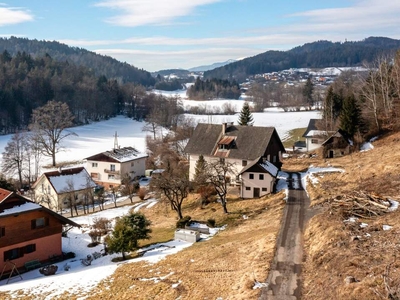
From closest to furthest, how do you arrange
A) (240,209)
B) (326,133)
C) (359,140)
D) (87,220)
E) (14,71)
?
(240,209)
(87,220)
(359,140)
(326,133)
(14,71)

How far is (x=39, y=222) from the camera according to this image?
98.2 feet

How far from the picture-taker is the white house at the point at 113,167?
6212 centimetres

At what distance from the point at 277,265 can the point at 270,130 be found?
90.5 feet

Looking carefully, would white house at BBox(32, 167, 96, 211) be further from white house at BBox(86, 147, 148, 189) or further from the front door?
the front door

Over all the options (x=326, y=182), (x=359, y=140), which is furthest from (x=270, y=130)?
(x=359, y=140)

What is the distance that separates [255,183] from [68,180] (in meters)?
26.2

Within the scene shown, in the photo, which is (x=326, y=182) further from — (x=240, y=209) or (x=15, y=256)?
(x=15, y=256)

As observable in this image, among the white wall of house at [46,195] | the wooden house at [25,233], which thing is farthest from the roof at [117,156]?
the wooden house at [25,233]

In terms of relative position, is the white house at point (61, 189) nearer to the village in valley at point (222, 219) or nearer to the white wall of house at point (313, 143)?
the village in valley at point (222, 219)

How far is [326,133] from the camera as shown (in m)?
63.6

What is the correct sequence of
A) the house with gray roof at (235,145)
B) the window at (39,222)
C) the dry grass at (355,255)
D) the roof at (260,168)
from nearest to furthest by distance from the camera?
the dry grass at (355,255) → the window at (39,222) → the roof at (260,168) → the house with gray roof at (235,145)

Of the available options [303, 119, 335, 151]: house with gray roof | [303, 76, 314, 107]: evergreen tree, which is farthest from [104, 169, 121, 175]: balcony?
[303, 76, 314, 107]: evergreen tree

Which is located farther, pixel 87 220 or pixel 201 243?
pixel 87 220

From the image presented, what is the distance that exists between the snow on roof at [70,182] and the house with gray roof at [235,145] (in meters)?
15.4
